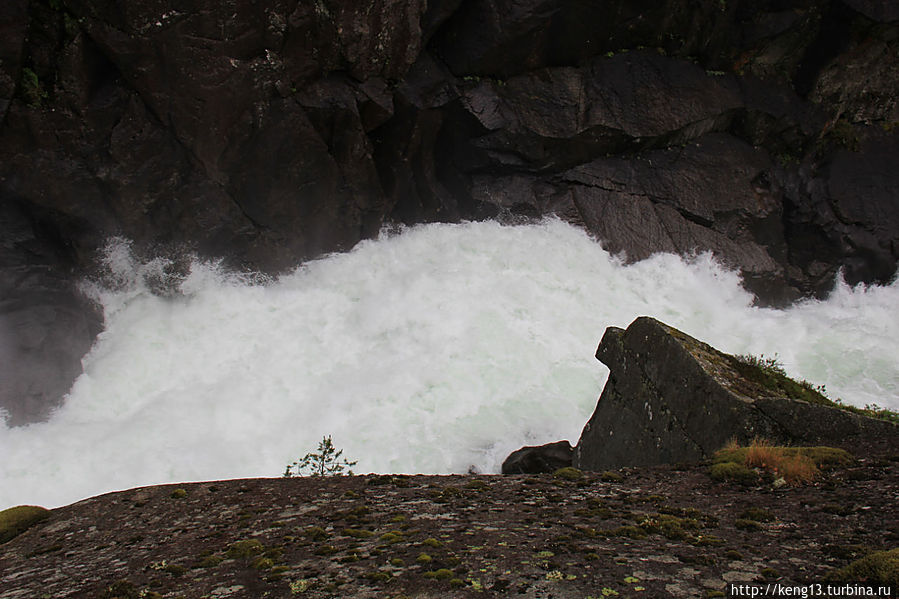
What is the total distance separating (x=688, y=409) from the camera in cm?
798

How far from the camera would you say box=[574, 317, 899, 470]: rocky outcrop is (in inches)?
275

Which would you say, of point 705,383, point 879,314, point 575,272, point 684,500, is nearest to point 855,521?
point 684,500

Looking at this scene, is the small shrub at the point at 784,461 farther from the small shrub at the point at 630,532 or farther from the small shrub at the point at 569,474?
the small shrub at the point at 630,532

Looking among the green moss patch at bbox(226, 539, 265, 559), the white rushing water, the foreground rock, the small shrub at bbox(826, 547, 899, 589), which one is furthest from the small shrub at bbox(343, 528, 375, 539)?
the white rushing water

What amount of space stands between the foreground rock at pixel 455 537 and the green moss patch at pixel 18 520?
147 millimetres

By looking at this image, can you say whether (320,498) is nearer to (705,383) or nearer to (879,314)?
(705,383)

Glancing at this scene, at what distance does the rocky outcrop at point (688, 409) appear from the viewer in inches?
275

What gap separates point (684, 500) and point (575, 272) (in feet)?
49.2

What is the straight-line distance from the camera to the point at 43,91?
14242 mm

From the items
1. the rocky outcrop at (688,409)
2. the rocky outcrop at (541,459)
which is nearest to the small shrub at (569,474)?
the rocky outcrop at (688,409)

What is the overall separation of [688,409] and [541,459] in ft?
13.5

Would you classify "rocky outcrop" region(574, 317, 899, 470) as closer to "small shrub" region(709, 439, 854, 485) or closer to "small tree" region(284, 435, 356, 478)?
"small shrub" region(709, 439, 854, 485)

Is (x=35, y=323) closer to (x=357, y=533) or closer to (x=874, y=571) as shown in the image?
(x=357, y=533)

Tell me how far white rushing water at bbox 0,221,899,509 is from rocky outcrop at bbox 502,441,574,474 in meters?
0.95
